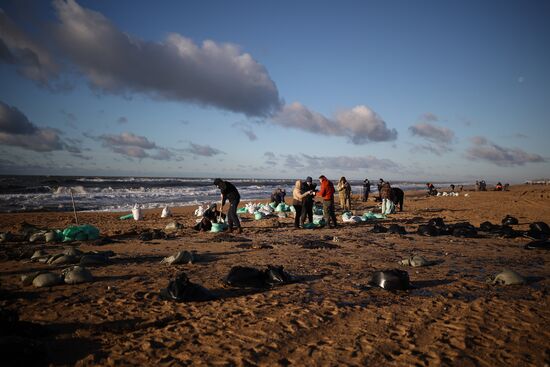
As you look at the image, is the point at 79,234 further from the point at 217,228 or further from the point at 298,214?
the point at 298,214

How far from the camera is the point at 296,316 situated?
3916 millimetres

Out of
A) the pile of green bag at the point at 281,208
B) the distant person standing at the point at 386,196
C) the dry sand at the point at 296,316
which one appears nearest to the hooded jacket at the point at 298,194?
the dry sand at the point at 296,316

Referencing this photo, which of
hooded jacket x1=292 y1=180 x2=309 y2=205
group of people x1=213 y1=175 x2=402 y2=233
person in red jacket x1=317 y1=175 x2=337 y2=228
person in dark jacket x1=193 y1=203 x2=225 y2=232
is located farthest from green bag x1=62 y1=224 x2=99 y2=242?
person in red jacket x1=317 y1=175 x2=337 y2=228

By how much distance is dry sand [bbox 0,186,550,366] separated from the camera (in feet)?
9.96

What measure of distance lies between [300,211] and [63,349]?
902 cm

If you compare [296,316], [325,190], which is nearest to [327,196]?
[325,190]

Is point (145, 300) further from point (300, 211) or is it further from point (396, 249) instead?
point (300, 211)

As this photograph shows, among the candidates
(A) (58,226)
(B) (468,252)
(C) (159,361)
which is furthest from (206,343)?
(A) (58,226)

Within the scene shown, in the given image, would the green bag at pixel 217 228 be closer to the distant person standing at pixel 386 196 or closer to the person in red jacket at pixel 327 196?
the person in red jacket at pixel 327 196

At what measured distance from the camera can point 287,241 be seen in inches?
356

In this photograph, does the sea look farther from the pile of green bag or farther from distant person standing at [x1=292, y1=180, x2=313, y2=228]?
the pile of green bag

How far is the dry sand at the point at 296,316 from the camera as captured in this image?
304cm

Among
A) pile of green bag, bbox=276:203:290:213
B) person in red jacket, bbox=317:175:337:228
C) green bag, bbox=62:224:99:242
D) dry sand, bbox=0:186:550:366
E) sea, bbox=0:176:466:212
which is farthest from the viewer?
sea, bbox=0:176:466:212

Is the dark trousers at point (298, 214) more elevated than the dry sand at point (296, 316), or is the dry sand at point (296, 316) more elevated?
the dark trousers at point (298, 214)
